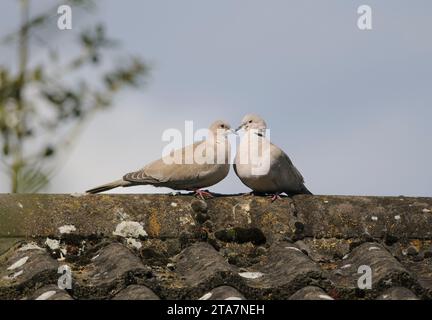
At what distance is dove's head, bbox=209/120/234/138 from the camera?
7.74 meters

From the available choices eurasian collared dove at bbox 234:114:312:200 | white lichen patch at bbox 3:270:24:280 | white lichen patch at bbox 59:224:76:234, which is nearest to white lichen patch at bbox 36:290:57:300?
white lichen patch at bbox 3:270:24:280

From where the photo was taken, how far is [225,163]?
23.9 feet

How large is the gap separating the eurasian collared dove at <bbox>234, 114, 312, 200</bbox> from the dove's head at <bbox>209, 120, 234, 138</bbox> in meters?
0.35

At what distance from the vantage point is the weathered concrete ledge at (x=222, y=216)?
5047 mm

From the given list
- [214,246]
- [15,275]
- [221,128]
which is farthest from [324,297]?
[221,128]

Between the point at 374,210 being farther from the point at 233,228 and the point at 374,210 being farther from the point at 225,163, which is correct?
the point at 225,163

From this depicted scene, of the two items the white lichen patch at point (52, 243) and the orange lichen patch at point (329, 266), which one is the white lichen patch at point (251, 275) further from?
the white lichen patch at point (52, 243)

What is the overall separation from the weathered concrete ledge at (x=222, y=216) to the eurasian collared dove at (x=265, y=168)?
1.14 metres

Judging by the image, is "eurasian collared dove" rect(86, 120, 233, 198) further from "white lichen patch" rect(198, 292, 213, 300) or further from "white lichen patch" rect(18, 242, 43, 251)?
"white lichen patch" rect(198, 292, 213, 300)

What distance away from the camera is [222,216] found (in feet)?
17.2

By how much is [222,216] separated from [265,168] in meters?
1.59

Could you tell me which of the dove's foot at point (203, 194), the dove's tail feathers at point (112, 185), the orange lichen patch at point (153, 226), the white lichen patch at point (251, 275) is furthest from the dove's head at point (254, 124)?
the white lichen patch at point (251, 275)

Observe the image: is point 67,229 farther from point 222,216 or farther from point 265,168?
point 265,168
